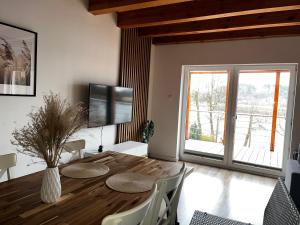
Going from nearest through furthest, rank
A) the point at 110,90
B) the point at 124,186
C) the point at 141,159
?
the point at 124,186 < the point at 141,159 < the point at 110,90

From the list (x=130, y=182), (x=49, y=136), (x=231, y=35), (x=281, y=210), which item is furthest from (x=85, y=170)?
(x=231, y=35)

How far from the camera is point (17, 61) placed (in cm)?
257

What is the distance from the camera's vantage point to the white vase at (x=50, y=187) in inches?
50.3

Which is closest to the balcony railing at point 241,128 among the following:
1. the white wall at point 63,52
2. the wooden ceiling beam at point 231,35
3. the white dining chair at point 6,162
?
the wooden ceiling beam at point 231,35

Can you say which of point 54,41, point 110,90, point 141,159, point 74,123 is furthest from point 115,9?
point 74,123

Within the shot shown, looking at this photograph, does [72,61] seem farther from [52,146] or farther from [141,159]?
[52,146]

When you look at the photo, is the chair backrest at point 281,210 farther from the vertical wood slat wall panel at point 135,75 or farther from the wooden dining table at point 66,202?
the vertical wood slat wall panel at point 135,75

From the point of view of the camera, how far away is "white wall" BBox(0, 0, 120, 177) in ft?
8.47

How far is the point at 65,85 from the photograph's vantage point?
3.21m

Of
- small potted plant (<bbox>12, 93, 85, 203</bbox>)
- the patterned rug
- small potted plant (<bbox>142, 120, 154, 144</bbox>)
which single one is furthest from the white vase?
small potted plant (<bbox>142, 120, 154, 144</bbox>)

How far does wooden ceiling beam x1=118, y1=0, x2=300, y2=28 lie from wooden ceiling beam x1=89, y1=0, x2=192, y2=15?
59 cm

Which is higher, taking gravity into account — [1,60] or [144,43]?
[144,43]

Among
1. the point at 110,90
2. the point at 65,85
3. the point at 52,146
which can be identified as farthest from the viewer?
the point at 110,90

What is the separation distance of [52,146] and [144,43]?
3907mm
